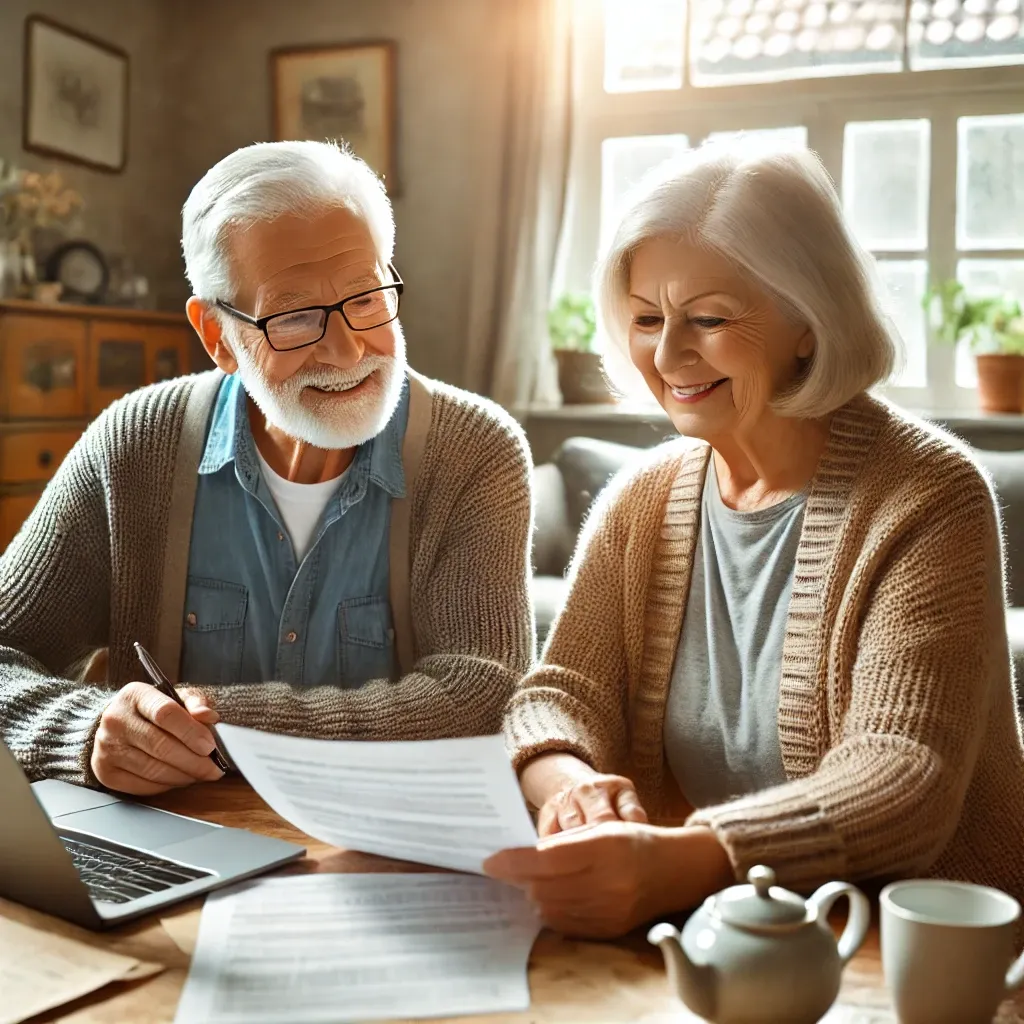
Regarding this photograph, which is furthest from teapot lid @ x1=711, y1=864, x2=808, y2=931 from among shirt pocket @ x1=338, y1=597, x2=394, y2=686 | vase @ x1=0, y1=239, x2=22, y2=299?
vase @ x1=0, y1=239, x2=22, y2=299

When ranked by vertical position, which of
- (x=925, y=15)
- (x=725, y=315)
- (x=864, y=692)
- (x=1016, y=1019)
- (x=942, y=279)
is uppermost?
(x=925, y=15)

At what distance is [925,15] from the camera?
4.09 meters

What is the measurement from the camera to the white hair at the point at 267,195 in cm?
158

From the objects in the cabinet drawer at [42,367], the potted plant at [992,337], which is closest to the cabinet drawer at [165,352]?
the cabinet drawer at [42,367]

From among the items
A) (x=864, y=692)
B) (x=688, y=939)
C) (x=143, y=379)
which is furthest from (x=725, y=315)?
(x=143, y=379)

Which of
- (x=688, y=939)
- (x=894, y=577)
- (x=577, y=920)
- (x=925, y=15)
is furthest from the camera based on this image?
(x=925, y=15)

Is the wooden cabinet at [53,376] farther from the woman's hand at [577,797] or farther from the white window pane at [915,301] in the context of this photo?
the woman's hand at [577,797]

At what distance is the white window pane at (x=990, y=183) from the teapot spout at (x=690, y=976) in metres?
3.86

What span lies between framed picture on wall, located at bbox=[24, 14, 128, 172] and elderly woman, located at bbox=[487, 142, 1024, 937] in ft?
11.8

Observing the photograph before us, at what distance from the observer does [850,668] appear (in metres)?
1.25

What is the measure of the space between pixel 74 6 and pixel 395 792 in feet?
14.5

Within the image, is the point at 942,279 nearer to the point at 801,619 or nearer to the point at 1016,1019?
the point at 801,619

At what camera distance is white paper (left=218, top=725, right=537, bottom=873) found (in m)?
0.93

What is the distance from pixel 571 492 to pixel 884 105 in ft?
5.74
